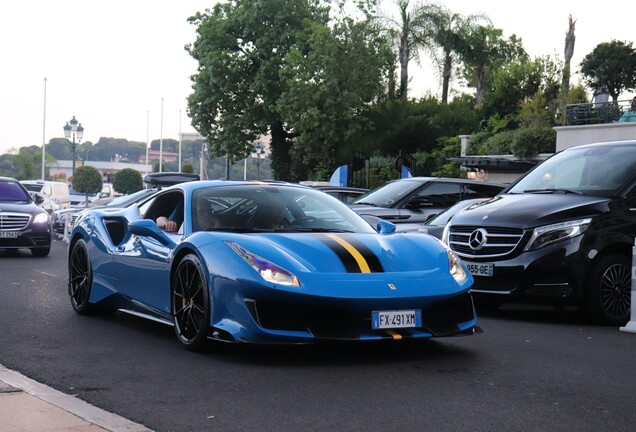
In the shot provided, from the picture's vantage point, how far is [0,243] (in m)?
18.6

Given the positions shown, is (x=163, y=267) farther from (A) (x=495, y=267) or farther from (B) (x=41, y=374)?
(A) (x=495, y=267)

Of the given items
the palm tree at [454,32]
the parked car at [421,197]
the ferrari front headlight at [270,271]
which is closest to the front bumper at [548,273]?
the ferrari front headlight at [270,271]

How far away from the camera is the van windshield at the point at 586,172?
10422 millimetres

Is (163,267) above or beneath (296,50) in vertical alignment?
beneath

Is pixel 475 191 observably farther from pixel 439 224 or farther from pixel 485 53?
pixel 485 53

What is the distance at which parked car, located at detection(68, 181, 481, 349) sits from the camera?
22.6ft

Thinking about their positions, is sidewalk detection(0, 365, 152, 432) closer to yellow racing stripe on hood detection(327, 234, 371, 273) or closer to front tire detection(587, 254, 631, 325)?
yellow racing stripe on hood detection(327, 234, 371, 273)

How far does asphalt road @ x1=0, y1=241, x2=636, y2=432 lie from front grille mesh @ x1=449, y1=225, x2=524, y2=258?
3.13 ft

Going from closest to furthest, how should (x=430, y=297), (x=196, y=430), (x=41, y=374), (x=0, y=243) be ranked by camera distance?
(x=196, y=430)
(x=41, y=374)
(x=430, y=297)
(x=0, y=243)

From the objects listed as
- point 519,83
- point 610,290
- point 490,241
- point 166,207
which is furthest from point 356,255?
point 519,83

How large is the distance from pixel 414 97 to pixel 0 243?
35.6 m

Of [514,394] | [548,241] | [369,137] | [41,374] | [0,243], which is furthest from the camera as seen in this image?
[369,137]

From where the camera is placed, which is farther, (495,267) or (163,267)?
(495,267)

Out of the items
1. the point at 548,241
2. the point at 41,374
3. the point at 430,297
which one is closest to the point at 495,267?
the point at 548,241
